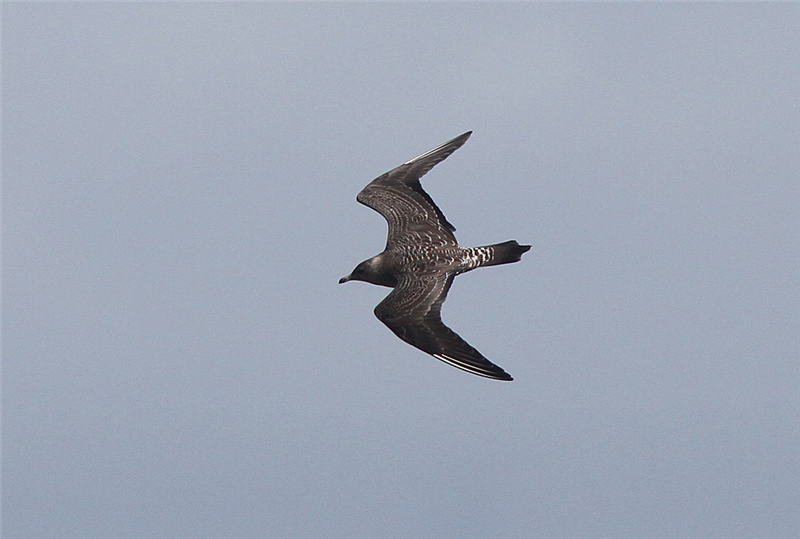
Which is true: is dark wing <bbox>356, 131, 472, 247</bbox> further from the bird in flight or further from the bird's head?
the bird's head

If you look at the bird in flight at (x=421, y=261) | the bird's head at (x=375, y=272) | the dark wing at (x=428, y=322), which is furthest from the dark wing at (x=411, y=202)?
the dark wing at (x=428, y=322)

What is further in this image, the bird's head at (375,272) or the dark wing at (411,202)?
the dark wing at (411,202)

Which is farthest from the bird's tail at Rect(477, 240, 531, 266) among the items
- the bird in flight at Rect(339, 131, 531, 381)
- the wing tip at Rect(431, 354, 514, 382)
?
the wing tip at Rect(431, 354, 514, 382)

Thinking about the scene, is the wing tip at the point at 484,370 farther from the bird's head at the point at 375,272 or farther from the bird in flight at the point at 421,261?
the bird's head at the point at 375,272

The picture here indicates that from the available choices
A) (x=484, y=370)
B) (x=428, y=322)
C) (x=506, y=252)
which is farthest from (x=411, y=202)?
(x=484, y=370)

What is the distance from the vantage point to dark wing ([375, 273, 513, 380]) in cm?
1545

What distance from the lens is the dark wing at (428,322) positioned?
1545cm

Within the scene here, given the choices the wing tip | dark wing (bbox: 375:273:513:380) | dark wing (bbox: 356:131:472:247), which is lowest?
the wing tip

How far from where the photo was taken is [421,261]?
17.8 m

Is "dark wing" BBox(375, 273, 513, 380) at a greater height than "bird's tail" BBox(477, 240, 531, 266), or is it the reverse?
"bird's tail" BBox(477, 240, 531, 266)

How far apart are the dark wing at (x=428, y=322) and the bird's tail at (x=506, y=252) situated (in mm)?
702

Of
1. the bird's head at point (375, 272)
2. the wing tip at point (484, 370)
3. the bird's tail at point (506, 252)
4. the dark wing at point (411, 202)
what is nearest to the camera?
the wing tip at point (484, 370)

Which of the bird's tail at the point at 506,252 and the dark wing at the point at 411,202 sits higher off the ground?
the dark wing at the point at 411,202

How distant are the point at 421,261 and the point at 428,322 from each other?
5.47ft
